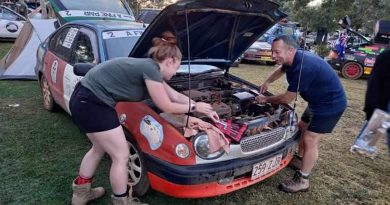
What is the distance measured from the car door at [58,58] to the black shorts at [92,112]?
1911mm

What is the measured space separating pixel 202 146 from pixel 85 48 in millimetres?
2133

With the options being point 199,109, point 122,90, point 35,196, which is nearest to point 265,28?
point 199,109

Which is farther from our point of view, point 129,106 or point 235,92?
point 235,92

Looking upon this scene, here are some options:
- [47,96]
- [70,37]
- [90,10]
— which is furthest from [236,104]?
[90,10]

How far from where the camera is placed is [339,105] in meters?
3.27

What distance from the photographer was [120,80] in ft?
8.00

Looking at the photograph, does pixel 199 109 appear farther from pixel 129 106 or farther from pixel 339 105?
pixel 339 105

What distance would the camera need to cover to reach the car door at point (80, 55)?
3.78 m

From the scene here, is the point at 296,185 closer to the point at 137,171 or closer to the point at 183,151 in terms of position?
the point at 183,151

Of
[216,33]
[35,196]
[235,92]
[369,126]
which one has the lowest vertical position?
[35,196]

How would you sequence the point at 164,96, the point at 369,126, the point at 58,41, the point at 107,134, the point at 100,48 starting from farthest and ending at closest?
the point at 58,41
the point at 100,48
the point at 107,134
the point at 164,96
the point at 369,126

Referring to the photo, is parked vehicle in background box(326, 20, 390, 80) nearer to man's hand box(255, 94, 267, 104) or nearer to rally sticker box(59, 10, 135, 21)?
rally sticker box(59, 10, 135, 21)

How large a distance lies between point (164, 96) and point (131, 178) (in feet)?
3.52

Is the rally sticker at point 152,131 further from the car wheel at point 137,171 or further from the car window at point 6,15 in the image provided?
the car window at point 6,15
